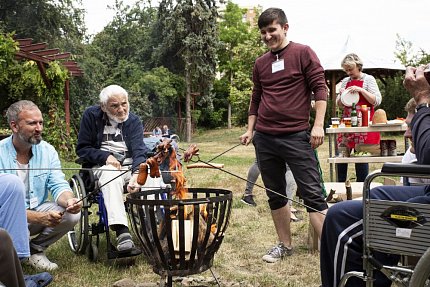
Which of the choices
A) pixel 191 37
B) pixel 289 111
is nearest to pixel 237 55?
pixel 191 37

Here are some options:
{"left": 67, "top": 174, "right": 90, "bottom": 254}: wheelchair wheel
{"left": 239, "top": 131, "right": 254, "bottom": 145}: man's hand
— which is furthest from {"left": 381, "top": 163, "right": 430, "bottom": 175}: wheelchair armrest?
{"left": 67, "top": 174, "right": 90, "bottom": 254}: wheelchair wheel

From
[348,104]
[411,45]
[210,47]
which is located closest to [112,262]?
[348,104]

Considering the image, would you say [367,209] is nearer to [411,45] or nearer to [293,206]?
[293,206]

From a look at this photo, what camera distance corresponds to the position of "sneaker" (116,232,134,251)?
3398mm

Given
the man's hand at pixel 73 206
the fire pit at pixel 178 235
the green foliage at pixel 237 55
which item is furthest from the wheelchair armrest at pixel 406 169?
the green foliage at pixel 237 55

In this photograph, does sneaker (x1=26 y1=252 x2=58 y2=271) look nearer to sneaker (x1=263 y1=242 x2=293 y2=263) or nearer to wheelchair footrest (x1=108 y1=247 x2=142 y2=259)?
wheelchair footrest (x1=108 y1=247 x2=142 y2=259)

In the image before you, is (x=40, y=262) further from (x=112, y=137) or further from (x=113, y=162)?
(x=112, y=137)

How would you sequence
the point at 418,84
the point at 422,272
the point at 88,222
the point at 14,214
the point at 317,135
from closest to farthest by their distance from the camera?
the point at 422,272, the point at 418,84, the point at 14,214, the point at 317,135, the point at 88,222

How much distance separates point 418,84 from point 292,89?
54.8 inches

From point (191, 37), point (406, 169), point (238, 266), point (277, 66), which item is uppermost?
point (191, 37)

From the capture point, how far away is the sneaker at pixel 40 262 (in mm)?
3420

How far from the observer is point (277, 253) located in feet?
12.0

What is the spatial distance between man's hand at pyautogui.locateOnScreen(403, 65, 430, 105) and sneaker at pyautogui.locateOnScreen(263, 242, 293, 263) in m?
1.83

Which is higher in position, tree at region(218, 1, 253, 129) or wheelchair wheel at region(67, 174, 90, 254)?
tree at region(218, 1, 253, 129)
